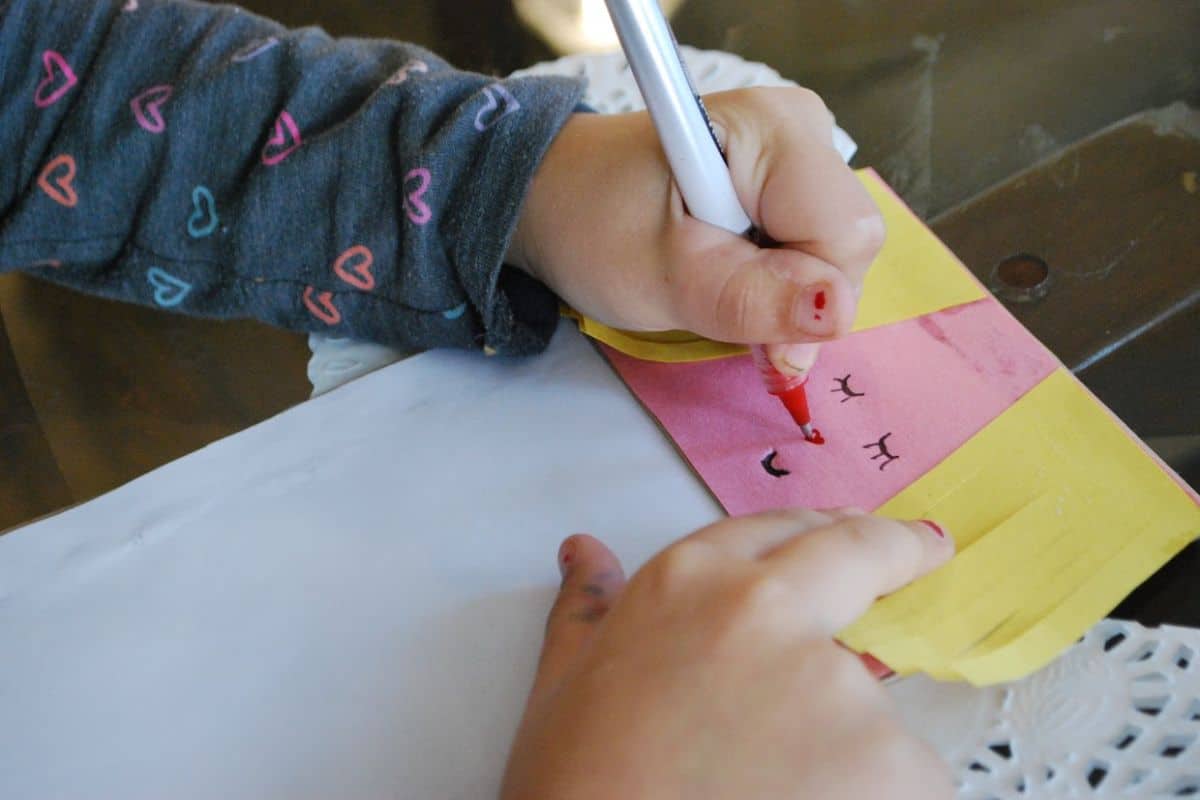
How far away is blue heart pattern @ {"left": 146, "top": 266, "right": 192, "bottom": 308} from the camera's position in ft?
1.58

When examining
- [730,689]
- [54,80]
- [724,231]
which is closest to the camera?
[730,689]

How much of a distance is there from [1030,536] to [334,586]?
0.82 ft

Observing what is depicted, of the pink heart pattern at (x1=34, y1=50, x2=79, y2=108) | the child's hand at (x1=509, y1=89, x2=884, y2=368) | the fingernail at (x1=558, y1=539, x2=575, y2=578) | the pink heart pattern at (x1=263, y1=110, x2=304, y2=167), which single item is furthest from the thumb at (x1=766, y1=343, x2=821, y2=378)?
the pink heart pattern at (x1=34, y1=50, x2=79, y2=108)

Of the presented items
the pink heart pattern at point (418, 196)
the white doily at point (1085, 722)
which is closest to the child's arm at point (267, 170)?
the pink heart pattern at point (418, 196)

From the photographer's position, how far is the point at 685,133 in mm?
358

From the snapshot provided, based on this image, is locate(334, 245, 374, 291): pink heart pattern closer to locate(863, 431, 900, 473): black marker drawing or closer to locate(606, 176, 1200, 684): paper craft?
locate(606, 176, 1200, 684): paper craft

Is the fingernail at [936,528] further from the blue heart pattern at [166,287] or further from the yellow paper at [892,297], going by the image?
the blue heart pattern at [166,287]

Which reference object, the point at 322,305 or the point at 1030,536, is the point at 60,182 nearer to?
the point at 322,305

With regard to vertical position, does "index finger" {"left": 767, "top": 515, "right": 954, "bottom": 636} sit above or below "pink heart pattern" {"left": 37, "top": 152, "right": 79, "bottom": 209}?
below

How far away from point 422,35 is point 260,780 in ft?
1.46

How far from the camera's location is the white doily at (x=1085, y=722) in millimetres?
313

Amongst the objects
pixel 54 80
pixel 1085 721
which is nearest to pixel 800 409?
pixel 1085 721

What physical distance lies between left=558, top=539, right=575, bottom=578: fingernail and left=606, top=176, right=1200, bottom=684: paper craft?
Answer: 0.06 metres

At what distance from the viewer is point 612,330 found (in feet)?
1.50
